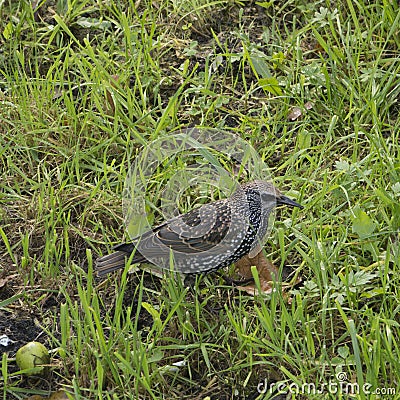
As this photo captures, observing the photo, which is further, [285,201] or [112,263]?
[285,201]

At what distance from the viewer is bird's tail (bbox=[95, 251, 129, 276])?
470 cm

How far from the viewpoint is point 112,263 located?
15.4 feet

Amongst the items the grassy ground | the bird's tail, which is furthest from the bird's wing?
the grassy ground

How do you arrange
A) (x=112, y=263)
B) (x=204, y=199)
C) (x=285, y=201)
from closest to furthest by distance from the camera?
(x=112, y=263), (x=285, y=201), (x=204, y=199)

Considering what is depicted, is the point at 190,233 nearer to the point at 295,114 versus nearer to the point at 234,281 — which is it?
the point at 234,281

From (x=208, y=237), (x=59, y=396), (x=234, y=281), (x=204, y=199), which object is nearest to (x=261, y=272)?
(x=234, y=281)

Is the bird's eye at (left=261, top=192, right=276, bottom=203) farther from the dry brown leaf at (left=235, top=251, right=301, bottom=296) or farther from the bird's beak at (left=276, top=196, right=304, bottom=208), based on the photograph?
the dry brown leaf at (left=235, top=251, right=301, bottom=296)

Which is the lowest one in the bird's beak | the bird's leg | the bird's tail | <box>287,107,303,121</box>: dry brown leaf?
the bird's leg

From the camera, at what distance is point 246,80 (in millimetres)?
6176

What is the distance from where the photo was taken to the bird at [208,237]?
4703 millimetres

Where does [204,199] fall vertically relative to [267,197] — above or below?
below

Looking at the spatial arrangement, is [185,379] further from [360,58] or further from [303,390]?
[360,58]

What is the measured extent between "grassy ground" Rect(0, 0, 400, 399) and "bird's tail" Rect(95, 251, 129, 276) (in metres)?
0.10

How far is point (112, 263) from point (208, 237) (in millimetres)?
544
